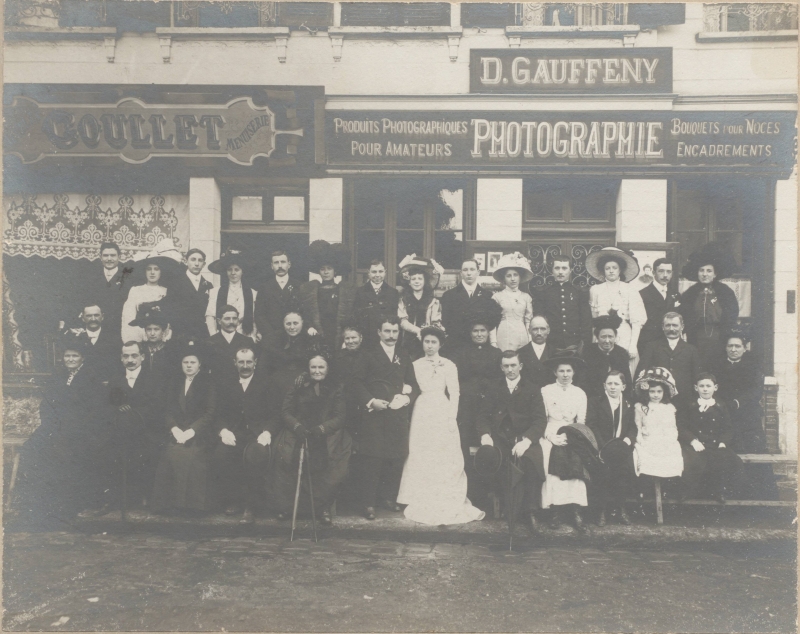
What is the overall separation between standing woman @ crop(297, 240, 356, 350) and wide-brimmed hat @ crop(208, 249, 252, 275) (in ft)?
1.80

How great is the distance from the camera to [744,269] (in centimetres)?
564

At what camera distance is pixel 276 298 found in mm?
5641

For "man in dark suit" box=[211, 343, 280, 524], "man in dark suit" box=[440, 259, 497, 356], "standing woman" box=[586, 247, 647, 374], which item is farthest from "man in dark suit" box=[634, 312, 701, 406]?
"man in dark suit" box=[211, 343, 280, 524]

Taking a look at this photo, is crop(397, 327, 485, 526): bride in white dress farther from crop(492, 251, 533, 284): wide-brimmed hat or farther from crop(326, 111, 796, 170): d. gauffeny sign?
crop(326, 111, 796, 170): d. gauffeny sign

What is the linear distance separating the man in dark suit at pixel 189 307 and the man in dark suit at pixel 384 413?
4.74ft

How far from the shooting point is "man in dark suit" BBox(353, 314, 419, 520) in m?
5.47

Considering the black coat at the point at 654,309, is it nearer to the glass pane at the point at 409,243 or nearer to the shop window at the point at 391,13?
the glass pane at the point at 409,243

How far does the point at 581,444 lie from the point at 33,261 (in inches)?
191

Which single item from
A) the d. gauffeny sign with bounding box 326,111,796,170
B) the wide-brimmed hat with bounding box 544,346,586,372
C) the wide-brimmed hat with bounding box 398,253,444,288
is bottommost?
the wide-brimmed hat with bounding box 544,346,586,372

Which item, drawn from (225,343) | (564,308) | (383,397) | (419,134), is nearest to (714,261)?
(564,308)

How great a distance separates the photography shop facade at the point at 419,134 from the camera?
17.9ft

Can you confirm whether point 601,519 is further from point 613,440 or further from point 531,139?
point 531,139

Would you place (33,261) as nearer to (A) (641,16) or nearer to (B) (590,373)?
(B) (590,373)

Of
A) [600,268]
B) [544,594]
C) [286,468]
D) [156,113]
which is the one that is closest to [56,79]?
[156,113]
